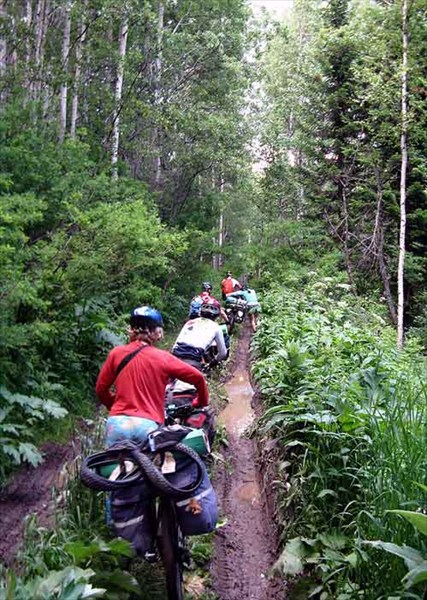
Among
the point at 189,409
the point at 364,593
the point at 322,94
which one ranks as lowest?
the point at 364,593

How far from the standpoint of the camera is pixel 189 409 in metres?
4.61

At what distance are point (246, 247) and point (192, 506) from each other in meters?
21.0

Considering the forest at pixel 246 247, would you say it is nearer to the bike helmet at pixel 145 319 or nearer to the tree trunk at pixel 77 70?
the tree trunk at pixel 77 70

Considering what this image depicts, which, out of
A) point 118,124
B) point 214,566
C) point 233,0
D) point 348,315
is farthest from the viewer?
point 233,0

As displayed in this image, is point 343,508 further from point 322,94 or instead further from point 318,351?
point 322,94

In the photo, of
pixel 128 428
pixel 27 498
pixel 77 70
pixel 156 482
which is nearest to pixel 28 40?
pixel 77 70

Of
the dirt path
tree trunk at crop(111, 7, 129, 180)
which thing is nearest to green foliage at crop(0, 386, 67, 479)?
the dirt path

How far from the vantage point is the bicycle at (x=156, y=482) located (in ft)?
9.08

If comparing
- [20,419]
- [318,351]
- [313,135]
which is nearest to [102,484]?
[20,419]

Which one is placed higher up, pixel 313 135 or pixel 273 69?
pixel 273 69

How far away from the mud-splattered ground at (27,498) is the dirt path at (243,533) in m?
1.55

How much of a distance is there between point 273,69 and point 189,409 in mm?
31268

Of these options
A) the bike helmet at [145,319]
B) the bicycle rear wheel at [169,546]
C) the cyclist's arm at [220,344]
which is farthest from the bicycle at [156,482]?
the cyclist's arm at [220,344]

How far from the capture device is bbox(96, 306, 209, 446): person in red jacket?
3414mm
